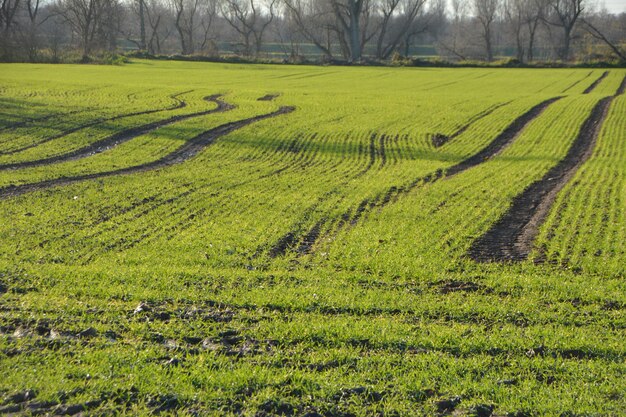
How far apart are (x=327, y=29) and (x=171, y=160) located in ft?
318

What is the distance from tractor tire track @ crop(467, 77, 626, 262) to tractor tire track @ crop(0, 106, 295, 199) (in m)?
12.2

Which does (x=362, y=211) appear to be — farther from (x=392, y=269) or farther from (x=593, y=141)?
(x=593, y=141)

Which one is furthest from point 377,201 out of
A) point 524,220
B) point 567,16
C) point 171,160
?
point 567,16

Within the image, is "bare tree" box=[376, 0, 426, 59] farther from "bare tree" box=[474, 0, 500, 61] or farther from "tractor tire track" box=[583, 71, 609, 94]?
"tractor tire track" box=[583, 71, 609, 94]

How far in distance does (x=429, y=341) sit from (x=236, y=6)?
126m

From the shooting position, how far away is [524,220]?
52.9ft

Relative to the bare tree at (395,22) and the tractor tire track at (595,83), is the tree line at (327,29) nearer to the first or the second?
the bare tree at (395,22)

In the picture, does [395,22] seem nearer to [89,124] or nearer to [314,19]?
[314,19]

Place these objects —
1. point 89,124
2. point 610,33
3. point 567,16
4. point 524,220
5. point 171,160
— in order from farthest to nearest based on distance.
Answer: point 610,33 → point 567,16 → point 89,124 → point 171,160 → point 524,220

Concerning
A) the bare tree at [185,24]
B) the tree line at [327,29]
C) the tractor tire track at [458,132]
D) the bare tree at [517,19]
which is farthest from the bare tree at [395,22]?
the tractor tire track at [458,132]

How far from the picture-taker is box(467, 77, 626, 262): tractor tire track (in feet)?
44.2

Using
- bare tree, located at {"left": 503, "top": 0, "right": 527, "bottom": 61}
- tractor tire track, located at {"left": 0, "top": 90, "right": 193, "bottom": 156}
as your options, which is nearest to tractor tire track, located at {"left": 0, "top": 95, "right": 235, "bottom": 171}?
tractor tire track, located at {"left": 0, "top": 90, "right": 193, "bottom": 156}

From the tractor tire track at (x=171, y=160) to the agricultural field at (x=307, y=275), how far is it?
0.50 ft

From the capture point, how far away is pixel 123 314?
9453mm
